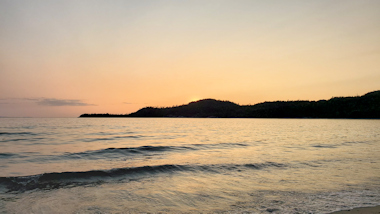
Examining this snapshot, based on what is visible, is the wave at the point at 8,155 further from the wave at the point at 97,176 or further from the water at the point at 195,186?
the wave at the point at 97,176

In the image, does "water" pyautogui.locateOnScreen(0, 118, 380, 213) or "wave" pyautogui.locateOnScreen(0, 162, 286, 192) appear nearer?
"water" pyautogui.locateOnScreen(0, 118, 380, 213)

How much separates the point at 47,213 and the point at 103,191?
2411mm

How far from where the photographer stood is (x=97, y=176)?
449 inches

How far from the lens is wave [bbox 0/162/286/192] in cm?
979

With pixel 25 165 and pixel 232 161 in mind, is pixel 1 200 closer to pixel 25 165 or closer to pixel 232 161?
pixel 25 165

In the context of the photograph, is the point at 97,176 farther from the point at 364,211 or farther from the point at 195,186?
the point at 364,211

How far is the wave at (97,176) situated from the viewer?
386 inches

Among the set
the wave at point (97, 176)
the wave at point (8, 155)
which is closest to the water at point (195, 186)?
the wave at point (97, 176)

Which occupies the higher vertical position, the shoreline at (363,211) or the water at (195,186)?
the shoreline at (363,211)

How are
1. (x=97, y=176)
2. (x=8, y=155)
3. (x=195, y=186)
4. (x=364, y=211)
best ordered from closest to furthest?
(x=364, y=211), (x=195, y=186), (x=97, y=176), (x=8, y=155)

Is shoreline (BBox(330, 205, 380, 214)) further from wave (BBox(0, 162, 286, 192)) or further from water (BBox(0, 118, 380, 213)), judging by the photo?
wave (BBox(0, 162, 286, 192))

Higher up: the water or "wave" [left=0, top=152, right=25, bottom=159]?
the water

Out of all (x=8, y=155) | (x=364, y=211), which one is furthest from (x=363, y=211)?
(x=8, y=155)

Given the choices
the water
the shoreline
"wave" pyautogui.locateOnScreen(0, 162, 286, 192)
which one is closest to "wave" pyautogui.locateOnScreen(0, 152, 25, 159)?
the water
